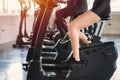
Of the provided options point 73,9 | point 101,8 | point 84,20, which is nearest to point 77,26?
point 84,20

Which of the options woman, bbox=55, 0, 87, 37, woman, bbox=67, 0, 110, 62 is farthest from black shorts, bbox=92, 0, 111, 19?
woman, bbox=55, 0, 87, 37

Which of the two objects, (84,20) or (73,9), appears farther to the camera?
(73,9)

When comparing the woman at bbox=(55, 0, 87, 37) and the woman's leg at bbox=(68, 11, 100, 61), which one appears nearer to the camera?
the woman's leg at bbox=(68, 11, 100, 61)

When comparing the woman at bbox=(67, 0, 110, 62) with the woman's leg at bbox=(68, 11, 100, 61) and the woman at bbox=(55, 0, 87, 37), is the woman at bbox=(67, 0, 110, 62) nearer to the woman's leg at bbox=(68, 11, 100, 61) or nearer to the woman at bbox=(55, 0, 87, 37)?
the woman's leg at bbox=(68, 11, 100, 61)

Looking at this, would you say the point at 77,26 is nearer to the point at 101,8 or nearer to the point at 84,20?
the point at 84,20

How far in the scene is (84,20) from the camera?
265 centimetres

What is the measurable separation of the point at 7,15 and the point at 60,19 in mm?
2311

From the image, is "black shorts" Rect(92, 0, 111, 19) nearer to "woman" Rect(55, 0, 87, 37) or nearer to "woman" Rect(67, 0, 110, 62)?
"woman" Rect(67, 0, 110, 62)

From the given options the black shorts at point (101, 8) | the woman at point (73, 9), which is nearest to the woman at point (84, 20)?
the black shorts at point (101, 8)

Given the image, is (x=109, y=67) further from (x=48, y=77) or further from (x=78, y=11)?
(x=78, y=11)

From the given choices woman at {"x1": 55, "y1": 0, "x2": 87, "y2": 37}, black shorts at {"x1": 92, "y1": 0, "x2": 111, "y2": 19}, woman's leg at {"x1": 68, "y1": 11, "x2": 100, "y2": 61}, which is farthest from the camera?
woman at {"x1": 55, "y1": 0, "x2": 87, "y2": 37}

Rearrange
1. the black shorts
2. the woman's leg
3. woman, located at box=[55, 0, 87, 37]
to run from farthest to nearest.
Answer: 1. woman, located at box=[55, 0, 87, 37]
2. the black shorts
3. the woman's leg

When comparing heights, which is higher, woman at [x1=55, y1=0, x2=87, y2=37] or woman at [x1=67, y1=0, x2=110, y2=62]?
woman at [x1=55, y1=0, x2=87, y2=37]

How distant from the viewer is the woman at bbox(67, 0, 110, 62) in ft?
8.50
